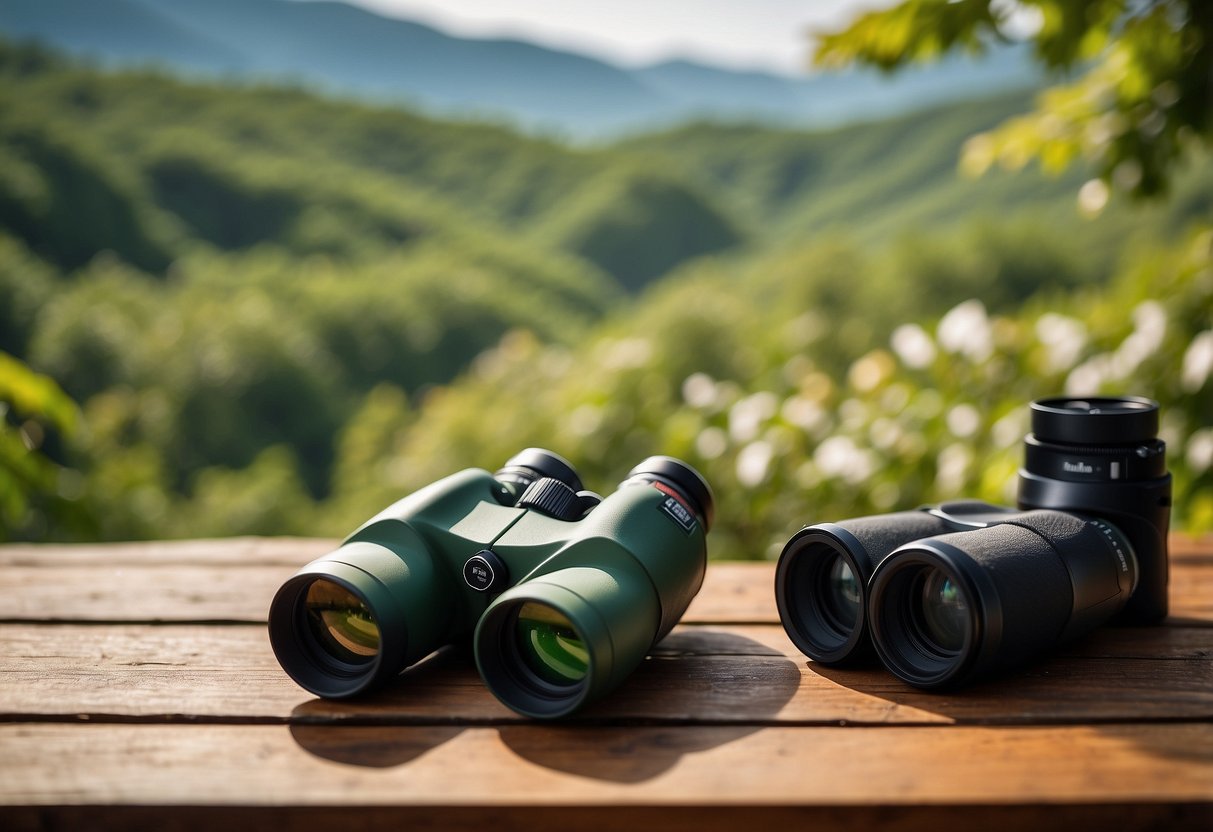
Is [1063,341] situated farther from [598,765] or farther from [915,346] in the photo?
[598,765]

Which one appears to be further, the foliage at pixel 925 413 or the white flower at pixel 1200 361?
the foliage at pixel 925 413

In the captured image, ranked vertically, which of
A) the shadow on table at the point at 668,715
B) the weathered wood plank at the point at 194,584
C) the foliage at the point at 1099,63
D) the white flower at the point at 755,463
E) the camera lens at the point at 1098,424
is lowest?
the weathered wood plank at the point at 194,584

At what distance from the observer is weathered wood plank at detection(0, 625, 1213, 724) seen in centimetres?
105

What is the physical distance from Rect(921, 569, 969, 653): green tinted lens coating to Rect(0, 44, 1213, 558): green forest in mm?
919

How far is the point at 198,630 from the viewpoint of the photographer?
1.36 m

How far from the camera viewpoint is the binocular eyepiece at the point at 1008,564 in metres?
1.05

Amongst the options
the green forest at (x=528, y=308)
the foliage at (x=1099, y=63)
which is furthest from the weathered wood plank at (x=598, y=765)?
the foliage at (x=1099, y=63)

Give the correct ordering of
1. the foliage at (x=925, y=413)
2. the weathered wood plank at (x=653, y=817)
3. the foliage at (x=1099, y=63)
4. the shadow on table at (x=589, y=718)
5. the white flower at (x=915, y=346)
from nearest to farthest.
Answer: the weathered wood plank at (x=653, y=817) < the shadow on table at (x=589, y=718) < the foliage at (x=1099, y=63) < the foliage at (x=925, y=413) < the white flower at (x=915, y=346)

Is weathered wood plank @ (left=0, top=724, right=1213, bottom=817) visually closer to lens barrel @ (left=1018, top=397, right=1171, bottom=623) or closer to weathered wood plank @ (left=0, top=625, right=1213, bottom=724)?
weathered wood plank @ (left=0, top=625, right=1213, bottom=724)

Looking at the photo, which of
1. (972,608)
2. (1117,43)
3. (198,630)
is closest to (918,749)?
(972,608)

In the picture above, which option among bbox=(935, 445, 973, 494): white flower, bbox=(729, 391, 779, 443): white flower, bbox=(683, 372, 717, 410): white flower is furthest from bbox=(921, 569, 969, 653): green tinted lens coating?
bbox=(683, 372, 717, 410): white flower

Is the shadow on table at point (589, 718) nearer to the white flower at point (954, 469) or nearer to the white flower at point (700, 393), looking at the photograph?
the white flower at point (954, 469)

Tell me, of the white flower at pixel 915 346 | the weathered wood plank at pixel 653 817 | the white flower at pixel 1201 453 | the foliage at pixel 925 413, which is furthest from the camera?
the white flower at pixel 915 346

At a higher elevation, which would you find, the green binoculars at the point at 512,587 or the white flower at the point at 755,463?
the green binoculars at the point at 512,587
